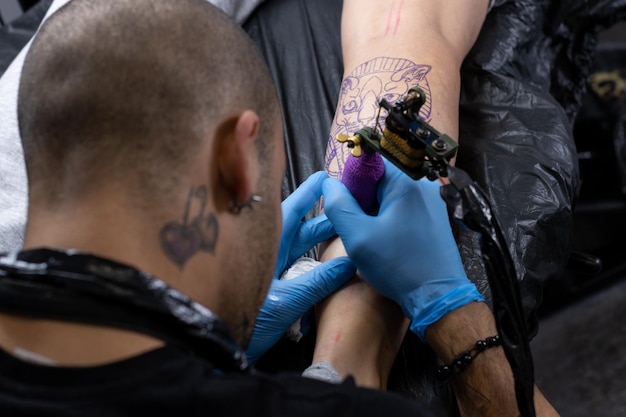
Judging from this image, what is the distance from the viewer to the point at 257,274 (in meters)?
0.88

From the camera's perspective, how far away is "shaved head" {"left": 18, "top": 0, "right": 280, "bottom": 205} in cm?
76

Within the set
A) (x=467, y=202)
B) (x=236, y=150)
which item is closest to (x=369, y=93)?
(x=467, y=202)

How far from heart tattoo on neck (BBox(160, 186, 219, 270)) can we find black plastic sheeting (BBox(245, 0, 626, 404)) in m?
0.51

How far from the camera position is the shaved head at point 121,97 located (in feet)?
2.49

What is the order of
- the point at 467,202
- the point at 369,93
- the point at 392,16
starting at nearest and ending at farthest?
1. the point at 467,202
2. the point at 369,93
3. the point at 392,16

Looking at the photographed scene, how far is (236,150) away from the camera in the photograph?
0.81 m

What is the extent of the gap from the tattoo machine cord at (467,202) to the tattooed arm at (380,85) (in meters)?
0.25

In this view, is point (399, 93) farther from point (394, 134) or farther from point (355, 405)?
point (355, 405)

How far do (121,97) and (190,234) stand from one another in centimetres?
18

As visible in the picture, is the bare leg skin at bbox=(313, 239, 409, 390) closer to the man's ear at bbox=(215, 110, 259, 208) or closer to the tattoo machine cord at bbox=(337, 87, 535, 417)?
the tattoo machine cord at bbox=(337, 87, 535, 417)

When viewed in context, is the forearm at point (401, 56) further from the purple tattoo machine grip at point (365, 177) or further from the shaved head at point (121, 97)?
the shaved head at point (121, 97)

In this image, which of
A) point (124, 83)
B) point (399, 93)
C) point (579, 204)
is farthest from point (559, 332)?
point (124, 83)

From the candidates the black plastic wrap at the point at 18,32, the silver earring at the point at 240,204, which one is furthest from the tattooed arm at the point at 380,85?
the black plastic wrap at the point at 18,32

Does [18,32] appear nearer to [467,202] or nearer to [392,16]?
[392,16]
